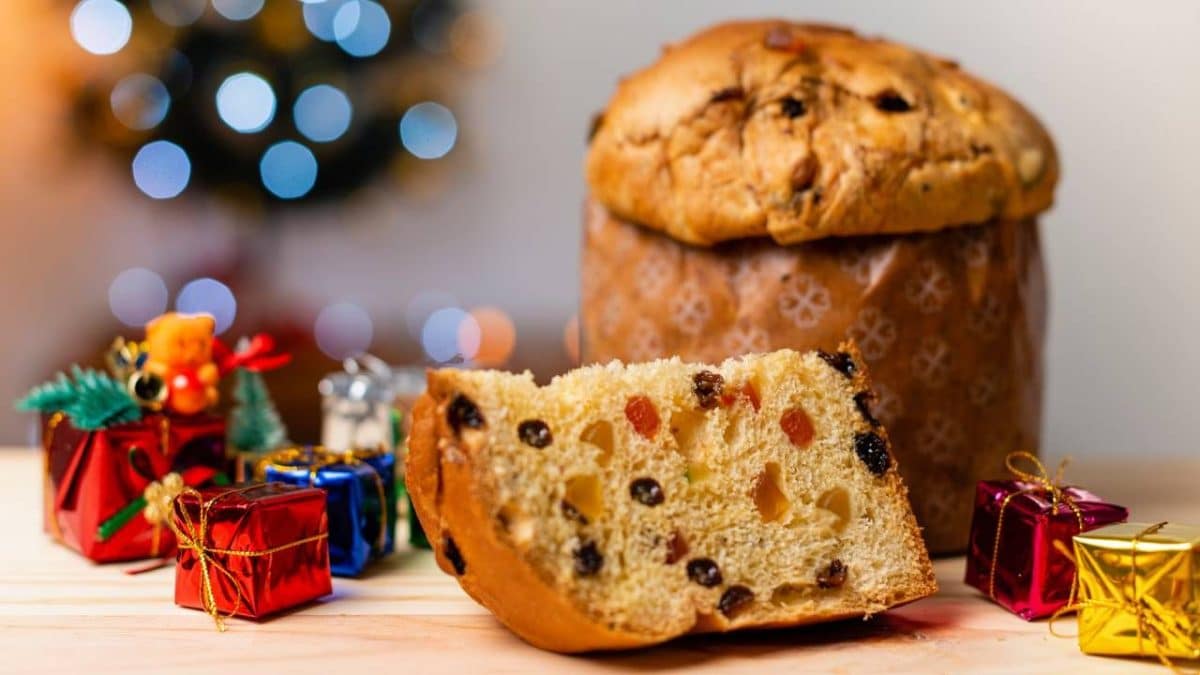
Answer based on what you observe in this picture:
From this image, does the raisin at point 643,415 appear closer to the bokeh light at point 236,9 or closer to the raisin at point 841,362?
the raisin at point 841,362

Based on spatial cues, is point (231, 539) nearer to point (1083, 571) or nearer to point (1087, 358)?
point (1083, 571)

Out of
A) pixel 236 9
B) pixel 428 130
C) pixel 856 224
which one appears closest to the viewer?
pixel 856 224

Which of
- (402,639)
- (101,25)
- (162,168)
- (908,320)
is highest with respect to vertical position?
(101,25)

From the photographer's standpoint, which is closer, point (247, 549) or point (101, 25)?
point (247, 549)

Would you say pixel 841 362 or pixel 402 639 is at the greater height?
pixel 841 362

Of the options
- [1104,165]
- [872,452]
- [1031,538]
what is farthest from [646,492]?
[1104,165]

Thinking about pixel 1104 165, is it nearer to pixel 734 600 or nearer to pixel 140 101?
pixel 734 600

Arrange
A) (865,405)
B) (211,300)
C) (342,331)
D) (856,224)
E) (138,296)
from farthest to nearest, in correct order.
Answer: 1. (138,296)
2. (342,331)
3. (211,300)
4. (856,224)
5. (865,405)

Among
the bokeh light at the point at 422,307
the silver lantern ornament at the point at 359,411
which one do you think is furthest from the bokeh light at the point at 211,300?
the silver lantern ornament at the point at 359,411
